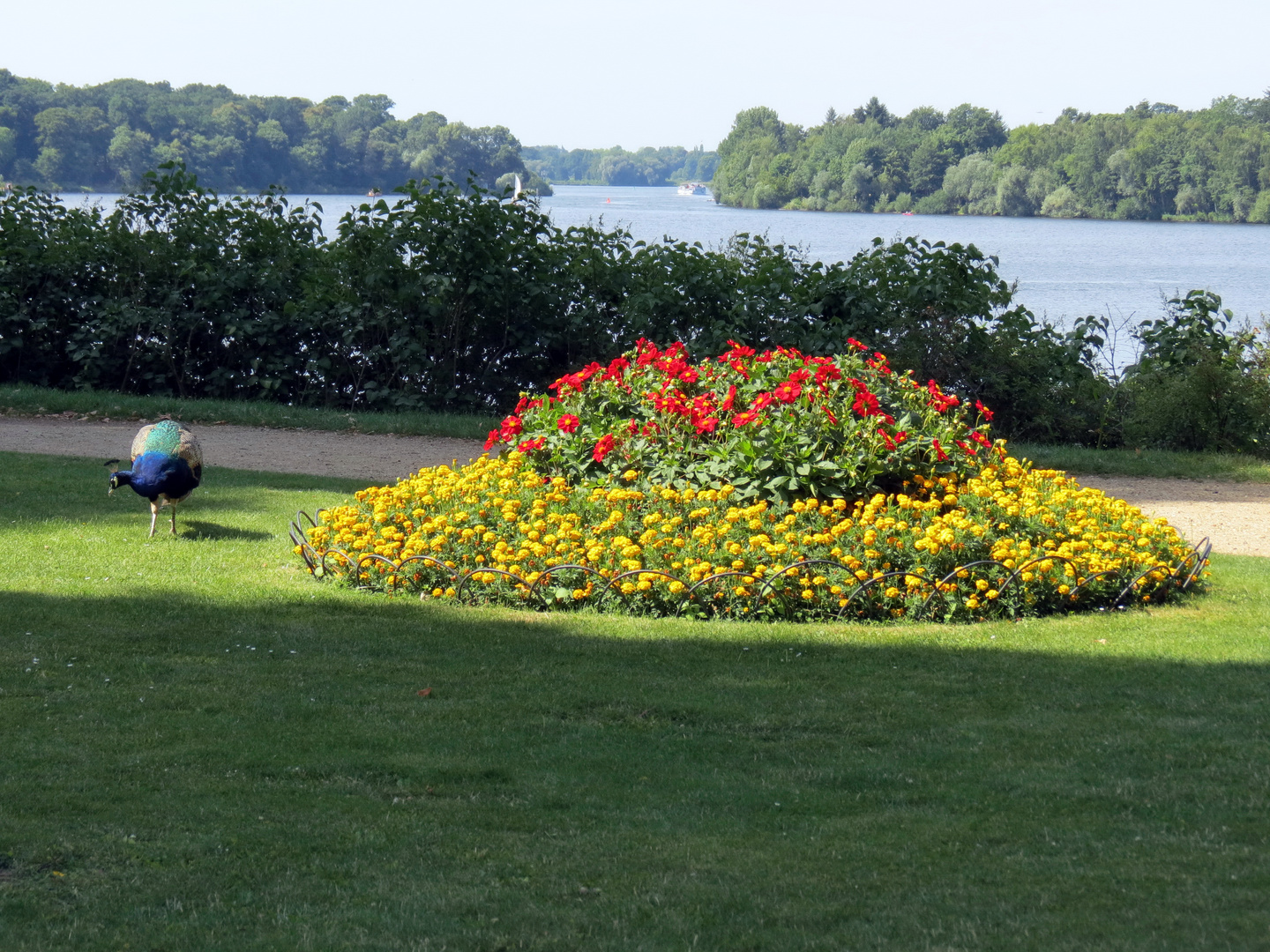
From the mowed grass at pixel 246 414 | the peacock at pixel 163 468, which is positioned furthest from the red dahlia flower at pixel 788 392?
the mowed grass at pixel 246 414

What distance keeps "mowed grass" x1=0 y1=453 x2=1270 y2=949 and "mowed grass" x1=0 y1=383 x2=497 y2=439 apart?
5675 millimetres

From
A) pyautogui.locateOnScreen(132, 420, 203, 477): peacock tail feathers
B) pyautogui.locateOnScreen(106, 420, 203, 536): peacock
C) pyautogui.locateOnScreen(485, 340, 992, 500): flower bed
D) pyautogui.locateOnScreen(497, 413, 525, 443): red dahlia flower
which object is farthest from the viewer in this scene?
pyautogui.locateOnScreen(497, 413, 525, 443): red dahlia flower

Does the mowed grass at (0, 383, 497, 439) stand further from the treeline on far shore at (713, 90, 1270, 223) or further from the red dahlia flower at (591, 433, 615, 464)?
the treeline on far shore at (713, 90, 1270, 223)

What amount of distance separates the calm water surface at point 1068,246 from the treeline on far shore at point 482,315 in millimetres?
Answer: 1366

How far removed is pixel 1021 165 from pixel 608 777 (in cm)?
6376

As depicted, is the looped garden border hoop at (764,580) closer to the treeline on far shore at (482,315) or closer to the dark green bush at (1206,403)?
the dark green bush at (1206,403)

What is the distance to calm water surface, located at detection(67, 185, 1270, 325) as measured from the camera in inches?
964

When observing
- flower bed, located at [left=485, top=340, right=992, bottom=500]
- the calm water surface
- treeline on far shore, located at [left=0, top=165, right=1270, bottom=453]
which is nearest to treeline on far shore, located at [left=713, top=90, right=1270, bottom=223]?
the calm water surface

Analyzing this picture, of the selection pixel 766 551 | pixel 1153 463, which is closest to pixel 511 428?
pixel 766 551

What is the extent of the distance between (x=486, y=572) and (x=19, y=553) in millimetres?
2578

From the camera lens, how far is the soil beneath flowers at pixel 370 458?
29.5 feet

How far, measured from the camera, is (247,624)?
18.9 ft

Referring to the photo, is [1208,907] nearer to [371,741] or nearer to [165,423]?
[371,741]

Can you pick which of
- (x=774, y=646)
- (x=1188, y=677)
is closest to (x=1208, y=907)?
(x=1188, y=677)
